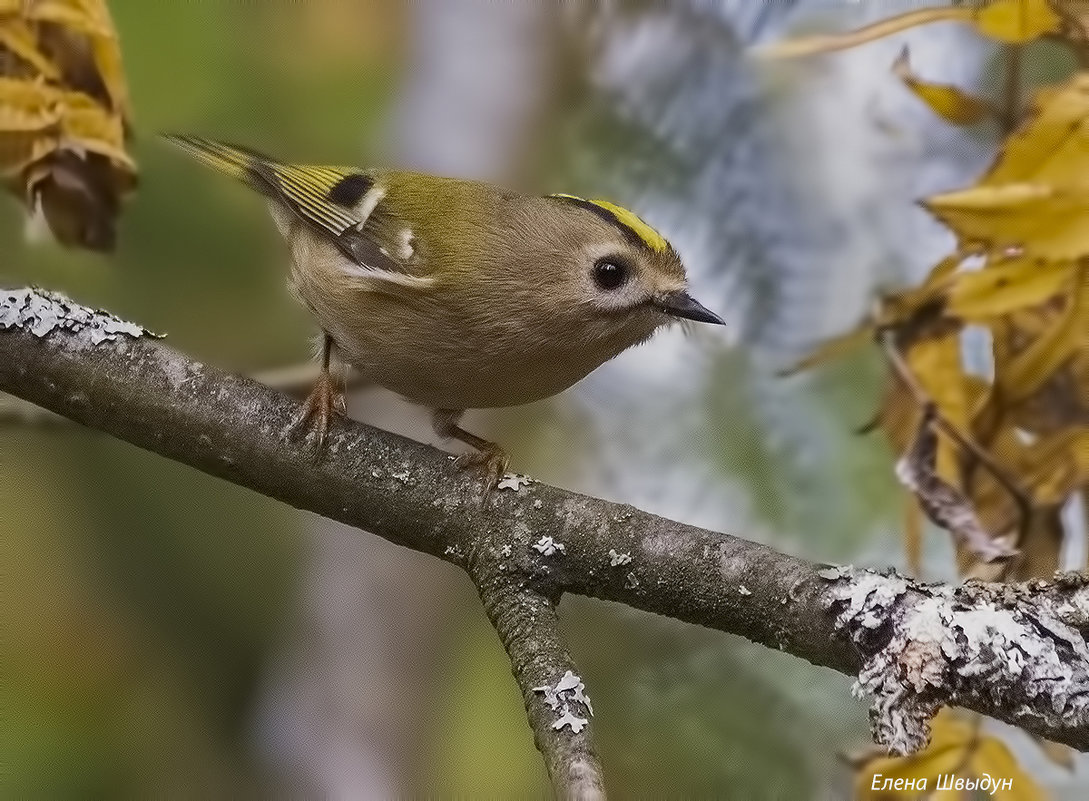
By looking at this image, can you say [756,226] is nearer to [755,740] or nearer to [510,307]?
[510,307]

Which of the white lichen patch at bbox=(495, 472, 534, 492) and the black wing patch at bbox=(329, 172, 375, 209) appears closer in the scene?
the white lichen patch at bbox=(495, 472, 534, 492)

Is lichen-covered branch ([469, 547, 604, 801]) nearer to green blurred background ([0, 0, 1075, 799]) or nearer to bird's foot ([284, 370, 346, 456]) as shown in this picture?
bird's foot ([284, 370, 346, 456])

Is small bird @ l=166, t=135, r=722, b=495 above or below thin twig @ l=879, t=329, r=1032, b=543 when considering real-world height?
above

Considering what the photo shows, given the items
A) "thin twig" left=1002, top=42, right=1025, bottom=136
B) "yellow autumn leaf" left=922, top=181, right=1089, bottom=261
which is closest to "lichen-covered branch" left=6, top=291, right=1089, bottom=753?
"yellow autumn leaf" left=922, top=181, right=1089, bottom=261

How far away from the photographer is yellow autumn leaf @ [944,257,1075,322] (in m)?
0.62

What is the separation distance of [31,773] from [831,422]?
85 centimetres

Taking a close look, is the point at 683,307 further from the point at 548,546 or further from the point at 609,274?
the point at 548,546

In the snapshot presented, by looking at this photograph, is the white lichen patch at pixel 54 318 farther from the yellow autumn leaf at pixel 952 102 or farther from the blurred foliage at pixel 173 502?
the yellow autumn leaf at pixel 952 102

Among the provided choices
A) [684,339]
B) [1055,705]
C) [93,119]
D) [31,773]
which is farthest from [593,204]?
[31,773]

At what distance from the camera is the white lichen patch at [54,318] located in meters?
0.61

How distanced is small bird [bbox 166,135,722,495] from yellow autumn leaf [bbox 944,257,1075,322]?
0.17 m

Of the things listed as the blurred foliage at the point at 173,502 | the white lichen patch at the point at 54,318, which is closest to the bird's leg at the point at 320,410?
the white lichen patch at the point at 54,318

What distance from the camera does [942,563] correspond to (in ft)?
2.94

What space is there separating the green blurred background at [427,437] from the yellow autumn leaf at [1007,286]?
250 mm
